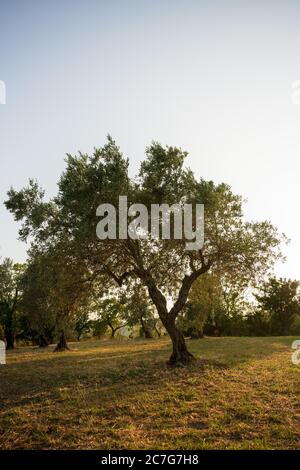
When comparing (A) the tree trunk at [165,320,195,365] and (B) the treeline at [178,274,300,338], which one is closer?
(A) the tree trunk at [165,320,195,365]

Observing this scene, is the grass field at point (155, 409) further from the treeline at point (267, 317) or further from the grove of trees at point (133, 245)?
the treeline at point (267, 317)

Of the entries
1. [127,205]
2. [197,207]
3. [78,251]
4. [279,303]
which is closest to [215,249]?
[197,207]

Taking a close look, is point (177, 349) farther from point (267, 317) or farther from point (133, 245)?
point (267, 317)

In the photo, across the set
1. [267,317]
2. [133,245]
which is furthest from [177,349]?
[267,317]

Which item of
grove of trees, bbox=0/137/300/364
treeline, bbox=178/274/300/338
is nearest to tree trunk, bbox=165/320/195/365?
grove of trees, bbox=0/137/300/364

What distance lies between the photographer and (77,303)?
89.6 ft

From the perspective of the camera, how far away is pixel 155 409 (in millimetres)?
14102

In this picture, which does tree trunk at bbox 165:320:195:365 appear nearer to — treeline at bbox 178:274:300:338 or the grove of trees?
the grove of trees

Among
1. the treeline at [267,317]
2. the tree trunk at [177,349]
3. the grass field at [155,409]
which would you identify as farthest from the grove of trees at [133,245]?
the treeline at [267,317]

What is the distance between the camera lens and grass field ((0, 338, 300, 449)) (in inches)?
423

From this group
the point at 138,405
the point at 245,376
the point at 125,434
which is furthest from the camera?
the point at 245,376

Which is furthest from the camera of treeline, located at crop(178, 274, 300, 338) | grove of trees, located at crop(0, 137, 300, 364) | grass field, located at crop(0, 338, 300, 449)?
treeline, located at crop(178, 274, 300, 338)
